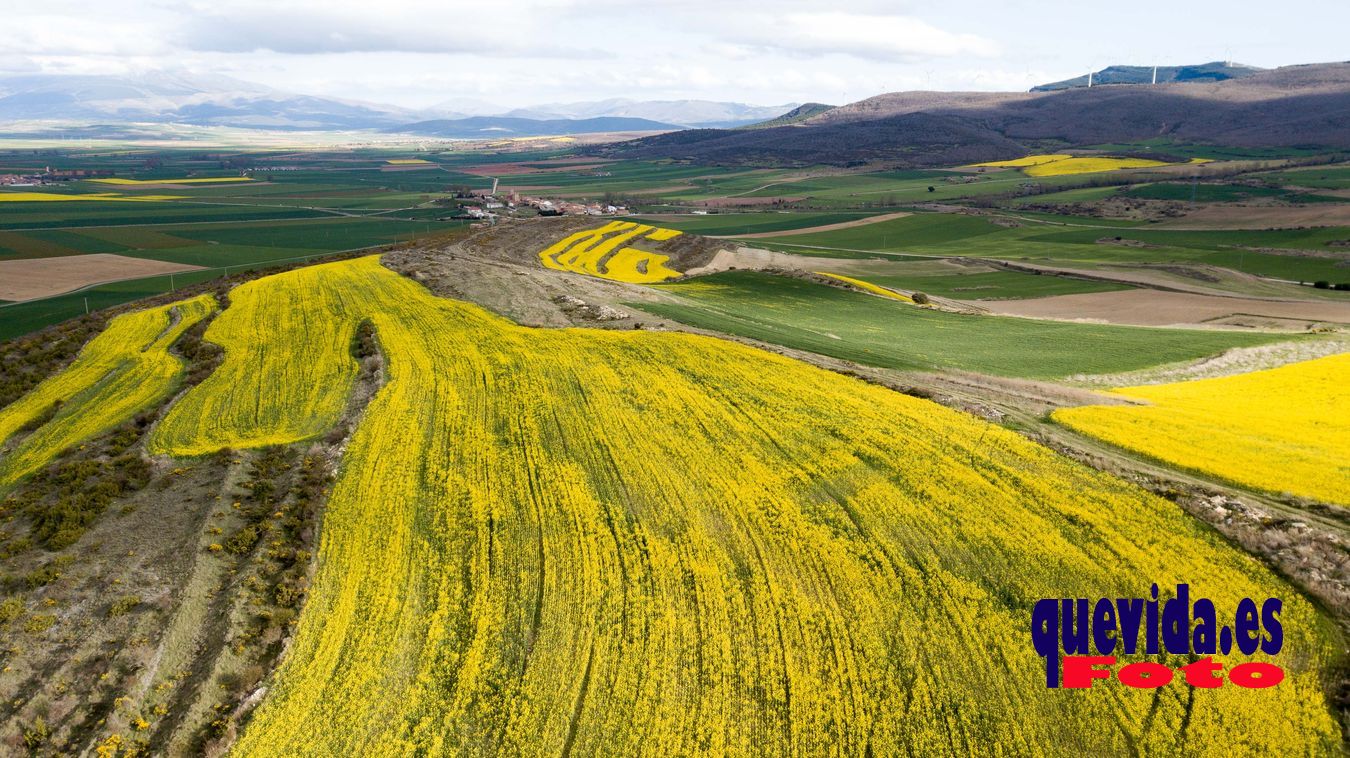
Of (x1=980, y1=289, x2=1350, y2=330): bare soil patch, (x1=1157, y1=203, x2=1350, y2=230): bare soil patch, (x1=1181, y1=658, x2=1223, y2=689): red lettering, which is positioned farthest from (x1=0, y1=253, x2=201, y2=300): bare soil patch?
(x1=1157, y1=203, x2=1350, y2=230): bare soil patch

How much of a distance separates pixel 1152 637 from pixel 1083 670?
232 centimetres

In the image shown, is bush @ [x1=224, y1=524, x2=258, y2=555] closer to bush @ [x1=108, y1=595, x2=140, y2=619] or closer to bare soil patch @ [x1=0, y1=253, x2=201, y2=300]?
bush @ [x1=108, y1=595, x2=140, y2=619]

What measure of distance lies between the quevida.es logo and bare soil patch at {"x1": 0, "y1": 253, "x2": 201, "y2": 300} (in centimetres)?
8397

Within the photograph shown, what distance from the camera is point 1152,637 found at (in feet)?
51.6

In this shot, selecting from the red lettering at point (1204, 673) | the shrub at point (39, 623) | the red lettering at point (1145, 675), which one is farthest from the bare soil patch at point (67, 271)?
the red lettering at point (1204, 673)

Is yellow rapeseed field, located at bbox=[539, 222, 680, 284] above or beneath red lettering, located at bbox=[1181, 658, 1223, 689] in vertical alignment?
above

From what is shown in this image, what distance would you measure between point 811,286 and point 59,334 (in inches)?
2276

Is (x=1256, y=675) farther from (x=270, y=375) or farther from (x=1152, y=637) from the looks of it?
(x=270, y=375)

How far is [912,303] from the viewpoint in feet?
214

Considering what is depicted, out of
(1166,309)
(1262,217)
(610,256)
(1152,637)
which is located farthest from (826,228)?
(1152,637)

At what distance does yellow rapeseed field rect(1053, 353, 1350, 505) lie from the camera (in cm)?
2364

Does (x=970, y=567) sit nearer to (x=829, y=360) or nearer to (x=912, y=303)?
(x=829, y=360)

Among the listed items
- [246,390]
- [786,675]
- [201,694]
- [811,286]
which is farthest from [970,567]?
[811,286]

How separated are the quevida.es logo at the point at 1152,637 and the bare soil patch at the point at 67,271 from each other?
84.0 metres
